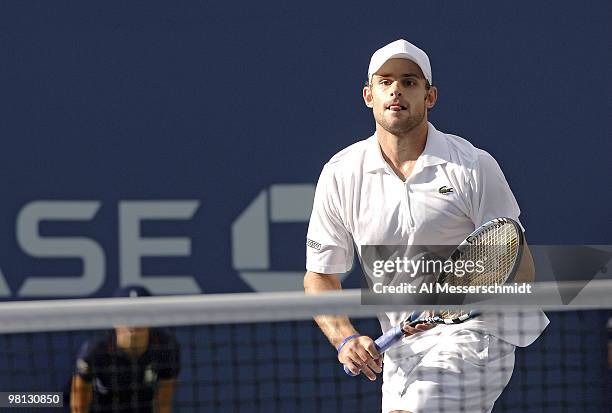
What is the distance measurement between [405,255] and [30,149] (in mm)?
3051

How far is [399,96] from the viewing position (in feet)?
15.2

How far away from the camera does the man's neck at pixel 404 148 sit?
4.76 m

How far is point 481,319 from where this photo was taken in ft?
15.1

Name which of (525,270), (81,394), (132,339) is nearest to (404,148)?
(525,270)

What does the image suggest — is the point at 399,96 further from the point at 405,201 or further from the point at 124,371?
the point at 124,371

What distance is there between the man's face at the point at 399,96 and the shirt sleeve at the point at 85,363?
1888mm

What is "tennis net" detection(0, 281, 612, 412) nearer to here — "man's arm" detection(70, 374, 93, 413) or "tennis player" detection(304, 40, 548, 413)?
"man's arm" detection(70, 374, 93, 413)

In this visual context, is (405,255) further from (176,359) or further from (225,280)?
(225,280)

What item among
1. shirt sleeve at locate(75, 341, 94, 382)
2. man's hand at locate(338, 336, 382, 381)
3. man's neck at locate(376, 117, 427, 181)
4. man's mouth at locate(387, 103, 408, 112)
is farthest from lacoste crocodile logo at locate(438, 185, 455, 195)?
shirt sleeve at locate(75, 341, 94, 382)

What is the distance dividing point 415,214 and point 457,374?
54 cm

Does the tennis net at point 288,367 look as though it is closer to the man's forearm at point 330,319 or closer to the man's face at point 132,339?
the man's face at point 132,339

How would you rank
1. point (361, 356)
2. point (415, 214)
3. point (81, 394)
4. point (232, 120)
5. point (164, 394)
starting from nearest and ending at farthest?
point (361, 356) < point (415, 214) < point (81, 394) < point (164, 394) < point (232, 120)

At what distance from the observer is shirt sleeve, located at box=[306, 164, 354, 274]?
482 centimetres

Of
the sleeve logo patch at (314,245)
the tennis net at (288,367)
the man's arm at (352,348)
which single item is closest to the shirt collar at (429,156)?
the sleeve logo patch at (314,245)
